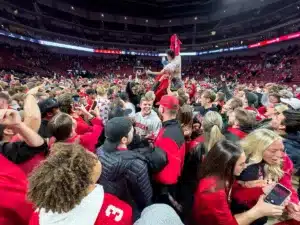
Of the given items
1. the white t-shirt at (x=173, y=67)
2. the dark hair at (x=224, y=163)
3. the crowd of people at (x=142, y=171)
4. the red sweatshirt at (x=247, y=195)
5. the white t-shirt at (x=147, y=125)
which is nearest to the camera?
the crowd of people at (x=142, y=171)

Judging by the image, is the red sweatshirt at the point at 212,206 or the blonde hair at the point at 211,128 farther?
the blonde hair at the point at 211,128

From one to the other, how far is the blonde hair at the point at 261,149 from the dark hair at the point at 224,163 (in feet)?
1.12

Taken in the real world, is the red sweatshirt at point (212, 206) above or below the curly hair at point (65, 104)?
below

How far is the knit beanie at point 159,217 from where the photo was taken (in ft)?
3.56

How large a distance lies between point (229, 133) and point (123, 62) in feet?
143

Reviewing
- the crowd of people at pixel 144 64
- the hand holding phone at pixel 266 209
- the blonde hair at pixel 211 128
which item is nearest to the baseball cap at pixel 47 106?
the blonde hair at pixel 211 128

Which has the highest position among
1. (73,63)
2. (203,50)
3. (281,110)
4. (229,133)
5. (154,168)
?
(203,50)

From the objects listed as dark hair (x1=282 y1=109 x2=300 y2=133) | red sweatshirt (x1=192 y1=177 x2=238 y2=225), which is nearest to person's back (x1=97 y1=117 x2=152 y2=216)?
red sweatshirt (x1=192 y1=177 x2=238 y2=225)

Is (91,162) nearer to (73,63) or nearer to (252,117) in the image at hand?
(252,117)

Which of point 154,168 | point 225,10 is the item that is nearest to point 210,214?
point 154,168

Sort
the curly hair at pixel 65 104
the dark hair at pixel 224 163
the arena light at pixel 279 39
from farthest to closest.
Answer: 1. the arena light at pixel 279 39
2. the curly hair at pixel 65 104
3. the dark hair at pixel 224 163

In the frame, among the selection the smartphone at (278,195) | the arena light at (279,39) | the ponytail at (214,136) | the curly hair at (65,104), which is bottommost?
Answer: the smartphone at (278,195)

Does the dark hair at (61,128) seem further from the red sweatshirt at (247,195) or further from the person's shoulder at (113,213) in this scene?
the red sweatshirt at (247,195)

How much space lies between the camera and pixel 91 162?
4.43 feet
